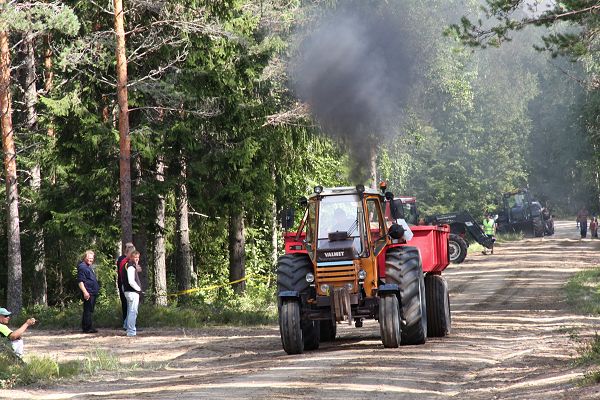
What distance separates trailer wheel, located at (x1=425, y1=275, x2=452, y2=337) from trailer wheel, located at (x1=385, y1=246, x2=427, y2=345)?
1.56 meters

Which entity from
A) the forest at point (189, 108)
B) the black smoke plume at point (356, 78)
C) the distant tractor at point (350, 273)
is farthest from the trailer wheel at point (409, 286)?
the black smoke plume at point (356, 78)

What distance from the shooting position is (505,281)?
107 ft

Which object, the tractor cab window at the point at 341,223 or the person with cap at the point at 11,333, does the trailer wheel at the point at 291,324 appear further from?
the person with cap at the point at 11,333

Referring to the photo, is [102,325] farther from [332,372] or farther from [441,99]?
[441,99]

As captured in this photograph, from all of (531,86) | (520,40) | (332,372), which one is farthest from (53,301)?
(520,40)

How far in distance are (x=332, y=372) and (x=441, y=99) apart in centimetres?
5733

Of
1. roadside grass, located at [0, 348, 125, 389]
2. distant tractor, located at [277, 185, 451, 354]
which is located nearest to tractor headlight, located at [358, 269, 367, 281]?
distant tractor, located at [277, 185, 451, 354]

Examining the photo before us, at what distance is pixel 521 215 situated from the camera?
6038 cm

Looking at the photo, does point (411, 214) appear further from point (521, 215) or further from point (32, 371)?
point (32, 371)

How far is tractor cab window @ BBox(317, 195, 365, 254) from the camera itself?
1619cm

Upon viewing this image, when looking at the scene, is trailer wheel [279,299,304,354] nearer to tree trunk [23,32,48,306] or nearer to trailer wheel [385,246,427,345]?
trailer wheel [385,246,427,345]

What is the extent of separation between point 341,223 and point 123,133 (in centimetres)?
795

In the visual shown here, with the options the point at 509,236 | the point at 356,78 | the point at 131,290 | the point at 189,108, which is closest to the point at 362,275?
the point at 131,290

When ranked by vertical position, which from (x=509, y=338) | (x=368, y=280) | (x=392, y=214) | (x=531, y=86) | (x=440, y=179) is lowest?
(x=509, y=338)
